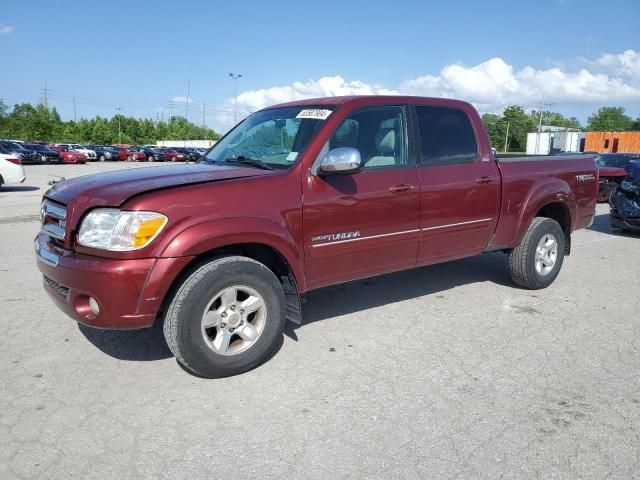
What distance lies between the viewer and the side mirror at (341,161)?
3.75m

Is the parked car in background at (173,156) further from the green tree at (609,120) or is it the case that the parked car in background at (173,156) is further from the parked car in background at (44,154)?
the green tree at (609,120)

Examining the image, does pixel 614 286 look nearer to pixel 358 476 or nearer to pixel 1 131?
pixel 358 476

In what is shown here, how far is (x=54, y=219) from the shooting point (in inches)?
145

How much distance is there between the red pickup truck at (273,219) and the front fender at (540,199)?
0.07ft

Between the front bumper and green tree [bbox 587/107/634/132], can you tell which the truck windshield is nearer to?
the front bumper

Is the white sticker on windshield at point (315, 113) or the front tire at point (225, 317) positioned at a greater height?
the white sticker on windshield at point (315, 113)

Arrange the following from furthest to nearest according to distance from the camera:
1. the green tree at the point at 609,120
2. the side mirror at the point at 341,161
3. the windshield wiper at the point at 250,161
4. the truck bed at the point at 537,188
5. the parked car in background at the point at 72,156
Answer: the green tree at the point at 609,120 → the parked car in background at the point at 72,156 → the truck bed at the point at 537,188 → the windshield wiper at the point at 250,161 → the side mirror at the point at 341,161

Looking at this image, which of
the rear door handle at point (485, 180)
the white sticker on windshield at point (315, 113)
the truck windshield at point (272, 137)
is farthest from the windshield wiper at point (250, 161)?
the rear door handle at point (485, 180)

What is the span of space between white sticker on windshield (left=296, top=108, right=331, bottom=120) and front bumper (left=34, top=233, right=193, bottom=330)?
1607 millimetres

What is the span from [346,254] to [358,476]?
6.07 feet

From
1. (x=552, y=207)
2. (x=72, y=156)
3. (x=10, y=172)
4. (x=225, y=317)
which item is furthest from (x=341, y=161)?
(x=72, y=156)

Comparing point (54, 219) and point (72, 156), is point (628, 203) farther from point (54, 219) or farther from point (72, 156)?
point (72, 156)

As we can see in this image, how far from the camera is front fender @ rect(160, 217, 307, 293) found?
10.6 feet

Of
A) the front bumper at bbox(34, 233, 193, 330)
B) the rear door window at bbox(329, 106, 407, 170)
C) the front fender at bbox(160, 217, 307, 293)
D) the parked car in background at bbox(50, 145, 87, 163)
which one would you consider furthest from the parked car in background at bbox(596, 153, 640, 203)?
the parked car in background at bbox(50, 145, 87, 163)
